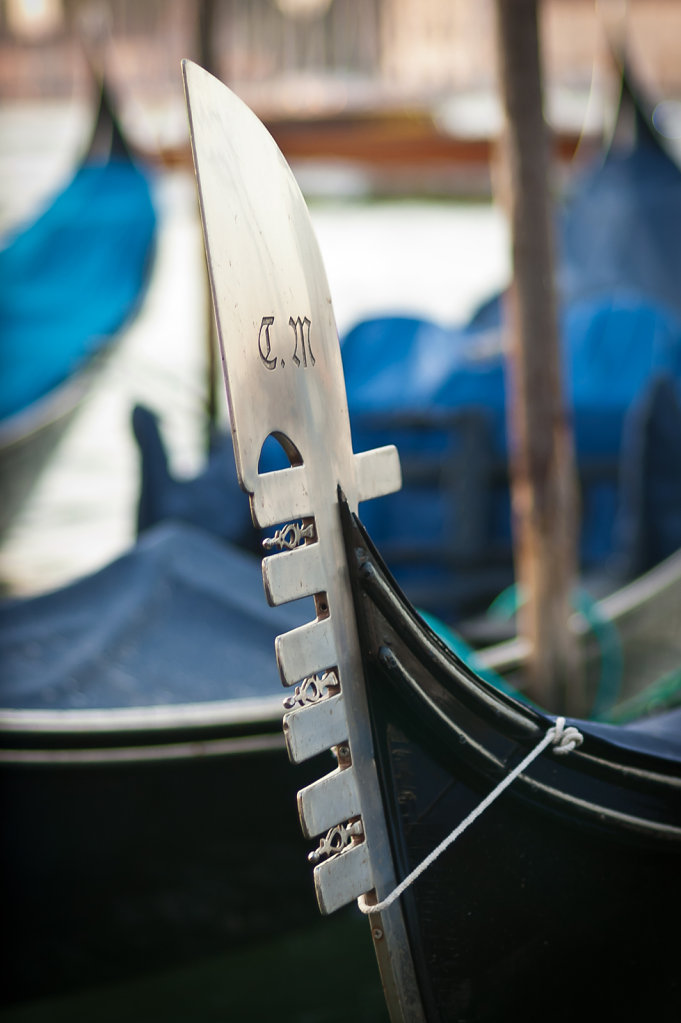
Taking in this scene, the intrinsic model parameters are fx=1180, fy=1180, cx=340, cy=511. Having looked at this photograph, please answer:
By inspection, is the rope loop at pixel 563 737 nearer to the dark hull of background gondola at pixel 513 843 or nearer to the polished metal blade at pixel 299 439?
the dark hull of background gondola at pixel 513 843

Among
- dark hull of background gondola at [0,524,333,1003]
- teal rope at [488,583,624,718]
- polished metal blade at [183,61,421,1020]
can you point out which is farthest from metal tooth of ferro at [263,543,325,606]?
teal rope at [488,583,624,718]

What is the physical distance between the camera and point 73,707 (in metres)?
1.91

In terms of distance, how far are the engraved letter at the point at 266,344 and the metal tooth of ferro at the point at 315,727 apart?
0.93ft

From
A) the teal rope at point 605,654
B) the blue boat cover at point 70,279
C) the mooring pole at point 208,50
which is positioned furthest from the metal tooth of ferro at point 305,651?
the blue boat cover at point 70,279

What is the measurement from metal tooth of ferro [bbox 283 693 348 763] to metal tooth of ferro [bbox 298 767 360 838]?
0.09 feet

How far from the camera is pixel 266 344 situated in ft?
3.17

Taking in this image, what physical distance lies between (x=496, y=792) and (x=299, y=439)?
1.27 feet

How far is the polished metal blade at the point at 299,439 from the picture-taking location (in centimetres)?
92

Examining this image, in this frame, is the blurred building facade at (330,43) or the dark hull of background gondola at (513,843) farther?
the blurred building facade at (330,43)

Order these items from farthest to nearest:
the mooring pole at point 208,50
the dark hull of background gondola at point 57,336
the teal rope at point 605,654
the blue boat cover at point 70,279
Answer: the dark hull of background gondola at point 57,336
the blue boat cover at point 70,279
the mooring pole at point 208,50
the teal rope at point 605,654

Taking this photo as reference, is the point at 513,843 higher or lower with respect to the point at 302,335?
lower

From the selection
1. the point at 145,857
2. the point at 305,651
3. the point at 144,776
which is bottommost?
the point at 145,857

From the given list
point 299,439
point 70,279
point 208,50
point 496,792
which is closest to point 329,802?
point 496,792

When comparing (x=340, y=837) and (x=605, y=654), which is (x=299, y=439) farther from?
(x=605, y=654)
